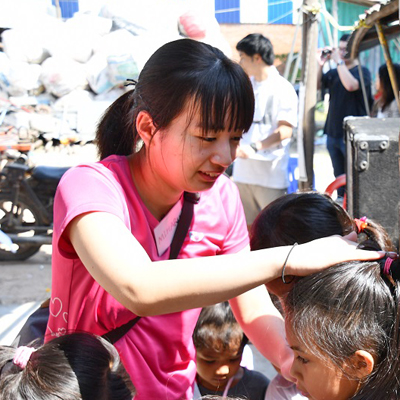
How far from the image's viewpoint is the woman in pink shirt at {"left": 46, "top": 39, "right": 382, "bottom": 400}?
3.48ft

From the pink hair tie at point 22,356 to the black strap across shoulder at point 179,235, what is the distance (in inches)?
6.4

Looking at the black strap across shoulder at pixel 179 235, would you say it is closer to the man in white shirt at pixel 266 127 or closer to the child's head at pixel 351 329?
the child's head at pixel 351 329

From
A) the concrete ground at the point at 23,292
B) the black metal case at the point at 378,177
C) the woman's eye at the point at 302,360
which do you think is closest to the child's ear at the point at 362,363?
the woman's eye at the point at 302,360

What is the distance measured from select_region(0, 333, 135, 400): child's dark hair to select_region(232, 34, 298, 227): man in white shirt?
9.25 ft

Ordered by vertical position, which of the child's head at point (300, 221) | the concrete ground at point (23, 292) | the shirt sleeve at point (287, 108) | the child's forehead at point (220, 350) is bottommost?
the concrete ground at point (23, 292)

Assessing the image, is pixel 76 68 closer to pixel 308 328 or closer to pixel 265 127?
pixel 265 127

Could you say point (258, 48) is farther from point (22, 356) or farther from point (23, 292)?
point (22, 356)

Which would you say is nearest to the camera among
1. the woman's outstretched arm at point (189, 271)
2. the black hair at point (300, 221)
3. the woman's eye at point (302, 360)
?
the woman's outstretched arm at point (189, 271)

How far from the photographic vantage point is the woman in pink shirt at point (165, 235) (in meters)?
1.06

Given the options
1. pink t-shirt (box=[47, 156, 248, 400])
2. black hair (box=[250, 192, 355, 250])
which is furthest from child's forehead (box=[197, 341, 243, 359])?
pink t-shirt (box=[47, 156, 248, 400])

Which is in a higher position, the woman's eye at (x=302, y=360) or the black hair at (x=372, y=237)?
the black hair at (x=372, y=237)

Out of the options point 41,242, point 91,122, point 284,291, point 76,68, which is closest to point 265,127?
point 41,242

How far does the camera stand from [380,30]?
272 centimetres

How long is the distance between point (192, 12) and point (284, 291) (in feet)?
29.7
